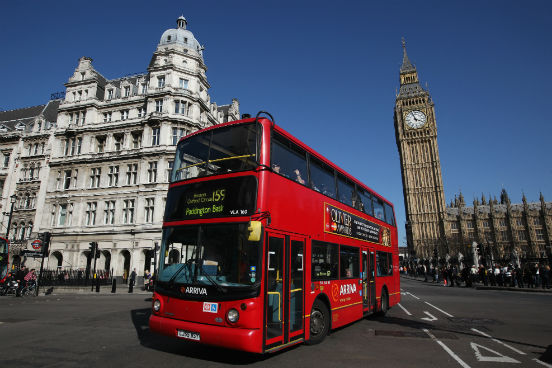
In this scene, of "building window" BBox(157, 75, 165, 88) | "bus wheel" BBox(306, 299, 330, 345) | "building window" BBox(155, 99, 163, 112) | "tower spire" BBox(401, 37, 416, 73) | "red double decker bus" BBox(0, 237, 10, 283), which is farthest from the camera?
"tower spire" BBox(401, 37, 416, 73)

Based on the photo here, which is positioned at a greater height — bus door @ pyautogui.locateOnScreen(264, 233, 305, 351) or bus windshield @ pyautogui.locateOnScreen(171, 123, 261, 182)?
bus windshield @ pyautogui.locateOnScreen(171, 123, 261, 182)

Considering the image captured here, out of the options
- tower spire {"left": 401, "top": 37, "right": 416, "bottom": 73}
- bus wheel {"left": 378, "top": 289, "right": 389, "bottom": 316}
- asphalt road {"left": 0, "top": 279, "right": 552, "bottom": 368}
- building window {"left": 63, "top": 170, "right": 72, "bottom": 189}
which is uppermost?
tower spire {"left": 401, "top": 37, "right": 416, "bottom": 73}

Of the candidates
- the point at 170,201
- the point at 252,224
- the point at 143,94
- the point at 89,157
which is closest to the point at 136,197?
the point at 89,157

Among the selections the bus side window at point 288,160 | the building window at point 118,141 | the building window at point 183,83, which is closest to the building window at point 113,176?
the building window at point 118,141

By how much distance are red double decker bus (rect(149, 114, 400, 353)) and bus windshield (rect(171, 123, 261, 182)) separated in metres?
0.02

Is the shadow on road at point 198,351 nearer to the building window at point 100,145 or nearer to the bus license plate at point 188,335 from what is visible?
the bus license plate at point 188,335

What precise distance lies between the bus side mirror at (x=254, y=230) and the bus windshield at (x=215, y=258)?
7.3 inches

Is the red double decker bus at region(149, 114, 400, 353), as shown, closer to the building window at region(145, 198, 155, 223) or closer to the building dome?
the building window at region(145, 198, 155, 223)

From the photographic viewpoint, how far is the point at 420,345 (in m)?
7.41

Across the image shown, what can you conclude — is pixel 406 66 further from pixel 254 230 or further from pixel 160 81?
pixel 254 230

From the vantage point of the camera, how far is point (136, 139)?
1341 inches

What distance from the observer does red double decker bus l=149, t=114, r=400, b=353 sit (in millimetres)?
5492

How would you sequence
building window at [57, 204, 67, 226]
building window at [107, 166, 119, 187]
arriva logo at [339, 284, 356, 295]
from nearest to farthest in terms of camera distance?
1. arriva logo at [339, 284, 356, 295]
2. building window at [107, 166, 119, 187]
3. building window at [57, 204, 67, 226]

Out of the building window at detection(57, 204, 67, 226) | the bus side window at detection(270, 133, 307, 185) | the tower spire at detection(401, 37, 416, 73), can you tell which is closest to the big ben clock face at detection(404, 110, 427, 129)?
the tower spire at detection(401, 37, 416, 73)
